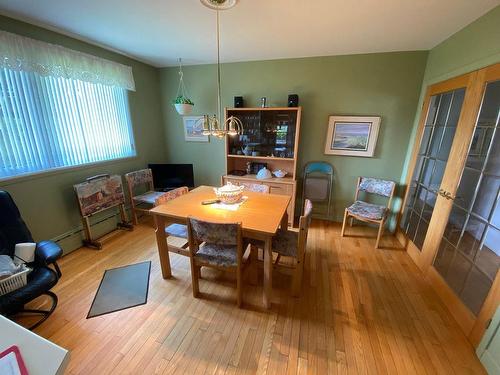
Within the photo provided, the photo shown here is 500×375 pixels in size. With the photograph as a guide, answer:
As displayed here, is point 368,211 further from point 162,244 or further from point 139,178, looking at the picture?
point 139,178

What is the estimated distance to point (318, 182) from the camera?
3.18m

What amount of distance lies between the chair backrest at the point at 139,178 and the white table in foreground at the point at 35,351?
2.51 meters

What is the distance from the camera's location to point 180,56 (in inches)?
116

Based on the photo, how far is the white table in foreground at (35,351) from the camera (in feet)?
Result: 2.11

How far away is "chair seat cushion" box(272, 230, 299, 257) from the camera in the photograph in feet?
6.02

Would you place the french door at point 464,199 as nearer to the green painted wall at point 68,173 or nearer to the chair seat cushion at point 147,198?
the chair seat cushion at point 147,198

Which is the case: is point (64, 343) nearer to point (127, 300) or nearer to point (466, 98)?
point (127, 300)

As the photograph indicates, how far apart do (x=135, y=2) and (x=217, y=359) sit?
8.84 ft

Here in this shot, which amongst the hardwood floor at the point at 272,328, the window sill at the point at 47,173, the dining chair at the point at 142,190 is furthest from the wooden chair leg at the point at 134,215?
the hardwood floor at the point at 272,328

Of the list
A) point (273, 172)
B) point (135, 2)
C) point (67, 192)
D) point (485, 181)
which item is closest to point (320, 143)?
point (273, 172)

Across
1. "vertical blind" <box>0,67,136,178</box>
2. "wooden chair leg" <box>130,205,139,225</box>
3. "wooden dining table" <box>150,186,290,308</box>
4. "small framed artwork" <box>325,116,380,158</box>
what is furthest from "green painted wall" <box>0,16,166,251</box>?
"small framed artwork" <box>325,116,380,158</box>

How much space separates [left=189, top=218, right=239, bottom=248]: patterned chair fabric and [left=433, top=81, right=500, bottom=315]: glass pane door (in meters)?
1.85

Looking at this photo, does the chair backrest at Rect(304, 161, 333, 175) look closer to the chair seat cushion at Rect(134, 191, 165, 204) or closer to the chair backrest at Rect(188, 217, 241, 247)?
the chair backrest at Rect(188, 217, 241, 247)

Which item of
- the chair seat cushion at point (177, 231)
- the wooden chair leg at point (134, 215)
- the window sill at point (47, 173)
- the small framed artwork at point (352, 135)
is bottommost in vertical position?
the wooden chair leg at point (134, 215)
